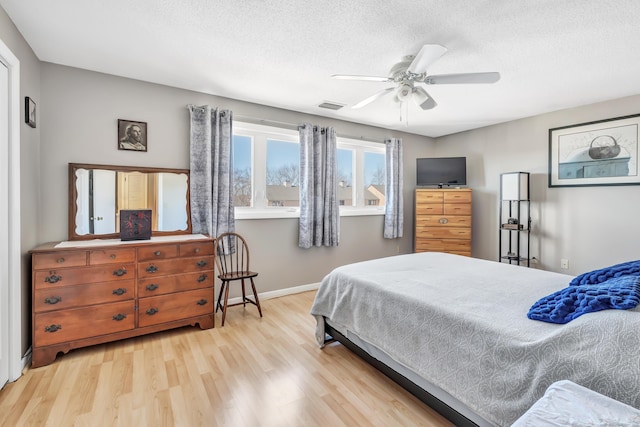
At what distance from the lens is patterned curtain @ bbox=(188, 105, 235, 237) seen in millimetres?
3223

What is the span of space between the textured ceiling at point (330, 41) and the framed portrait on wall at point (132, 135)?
0.46 metres

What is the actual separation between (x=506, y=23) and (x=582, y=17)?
455mm

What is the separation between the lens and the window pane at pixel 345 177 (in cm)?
455

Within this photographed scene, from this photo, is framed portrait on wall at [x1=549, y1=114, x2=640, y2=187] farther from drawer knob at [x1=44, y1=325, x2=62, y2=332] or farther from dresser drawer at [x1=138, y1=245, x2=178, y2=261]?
drawer knob at [x1=44, y1=325, x2=62, y2=332]

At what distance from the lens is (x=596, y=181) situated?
3662 millimetres

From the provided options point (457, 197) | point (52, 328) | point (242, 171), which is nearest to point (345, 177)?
point (242, 171)

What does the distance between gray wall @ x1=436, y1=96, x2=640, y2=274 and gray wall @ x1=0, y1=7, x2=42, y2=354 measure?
5460 millimetres

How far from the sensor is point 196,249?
2.82 meters

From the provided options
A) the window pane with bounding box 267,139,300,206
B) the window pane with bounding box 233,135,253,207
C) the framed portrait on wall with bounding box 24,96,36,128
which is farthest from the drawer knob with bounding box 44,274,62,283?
the window pane with bounding box 267,139,300,206

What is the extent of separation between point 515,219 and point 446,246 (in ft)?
3.37

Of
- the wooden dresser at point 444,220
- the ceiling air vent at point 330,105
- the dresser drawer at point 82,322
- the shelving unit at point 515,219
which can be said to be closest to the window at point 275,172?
the ceiling air vent at point 330,105

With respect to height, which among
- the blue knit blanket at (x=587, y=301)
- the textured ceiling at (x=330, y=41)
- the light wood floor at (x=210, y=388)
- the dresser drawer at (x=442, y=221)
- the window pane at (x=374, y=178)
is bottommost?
the light wood floor at (x=210, y=388)

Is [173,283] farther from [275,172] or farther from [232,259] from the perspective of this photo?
[275,172]

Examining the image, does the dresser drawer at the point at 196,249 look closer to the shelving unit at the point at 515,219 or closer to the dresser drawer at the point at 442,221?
the dresser drawer at the point at 442,221
